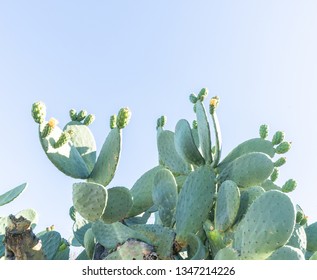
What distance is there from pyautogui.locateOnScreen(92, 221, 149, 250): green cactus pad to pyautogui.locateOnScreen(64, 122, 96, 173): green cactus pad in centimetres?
57

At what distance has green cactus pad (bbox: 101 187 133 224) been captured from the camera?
80.0 inches

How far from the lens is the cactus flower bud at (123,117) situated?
2070 mm

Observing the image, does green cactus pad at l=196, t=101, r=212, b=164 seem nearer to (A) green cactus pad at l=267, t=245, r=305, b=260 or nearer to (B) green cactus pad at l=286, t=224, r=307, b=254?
(B) green cactus pad at l=286, t=224, r=307, b=254

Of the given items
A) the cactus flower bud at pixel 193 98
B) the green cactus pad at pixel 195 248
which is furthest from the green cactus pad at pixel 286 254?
the cactus flower bud at pixel 193 98

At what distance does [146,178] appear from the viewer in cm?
246

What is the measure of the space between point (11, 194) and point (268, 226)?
1.09m

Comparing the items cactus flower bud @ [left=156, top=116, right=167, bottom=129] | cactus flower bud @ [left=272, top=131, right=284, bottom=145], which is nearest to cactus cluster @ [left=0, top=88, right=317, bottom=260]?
cactus flower bud @ [left=272, top=131, right=284, bottom=145]

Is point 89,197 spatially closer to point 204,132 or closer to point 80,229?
point 80,229

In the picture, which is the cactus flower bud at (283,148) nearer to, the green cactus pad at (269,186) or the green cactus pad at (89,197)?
the green cactus pad at (269,186)

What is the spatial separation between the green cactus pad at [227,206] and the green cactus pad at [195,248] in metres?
0.11

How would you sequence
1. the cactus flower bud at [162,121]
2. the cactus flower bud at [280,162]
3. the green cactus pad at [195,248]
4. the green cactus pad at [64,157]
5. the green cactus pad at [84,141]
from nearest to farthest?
the green cactus pad at [195,248]
the green cactus pad at [64,157]
the green cactus pad at [84,141]
the cactus flower bud at [280,162]
the cactus flower bud at [162,121]
